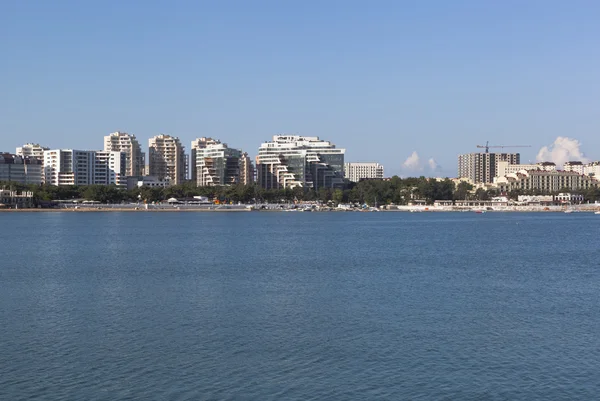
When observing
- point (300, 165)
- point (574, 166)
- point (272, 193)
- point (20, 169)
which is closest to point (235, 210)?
point (272, 193)

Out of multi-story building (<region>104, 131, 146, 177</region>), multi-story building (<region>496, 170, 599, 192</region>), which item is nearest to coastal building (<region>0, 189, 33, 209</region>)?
multi-story building (<region>104, 131, 146, 177</region>)

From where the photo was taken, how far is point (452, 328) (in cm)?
1802

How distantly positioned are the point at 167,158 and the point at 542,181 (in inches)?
2880

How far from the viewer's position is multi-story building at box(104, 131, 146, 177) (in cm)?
14950

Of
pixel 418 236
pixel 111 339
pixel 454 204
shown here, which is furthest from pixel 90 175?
pixel 111 339

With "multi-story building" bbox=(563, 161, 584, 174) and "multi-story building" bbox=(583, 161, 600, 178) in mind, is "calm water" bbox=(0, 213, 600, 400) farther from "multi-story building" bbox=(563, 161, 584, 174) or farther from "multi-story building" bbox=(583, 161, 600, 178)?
"multi-story building" bbox=(563, 161, 584, 174)

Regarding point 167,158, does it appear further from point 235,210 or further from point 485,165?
point 485,165

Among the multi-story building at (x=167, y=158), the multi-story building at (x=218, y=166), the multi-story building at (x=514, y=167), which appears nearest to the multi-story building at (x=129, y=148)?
the multi-story building at (x=167, y=158)

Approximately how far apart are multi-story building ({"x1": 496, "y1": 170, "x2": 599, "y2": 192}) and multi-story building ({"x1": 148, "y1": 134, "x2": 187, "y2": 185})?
62.1m

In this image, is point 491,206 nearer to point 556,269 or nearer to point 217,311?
point 556,269

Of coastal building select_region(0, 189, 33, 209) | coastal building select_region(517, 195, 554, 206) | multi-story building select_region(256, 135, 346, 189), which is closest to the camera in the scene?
coastal building select_region(0, 189, 33, 209)

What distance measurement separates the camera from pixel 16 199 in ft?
360

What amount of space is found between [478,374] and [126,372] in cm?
619

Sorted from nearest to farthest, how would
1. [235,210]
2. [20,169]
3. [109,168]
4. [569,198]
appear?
1. [235,210]
2. [20,169]
3. [109,168]
4. [569,198]
